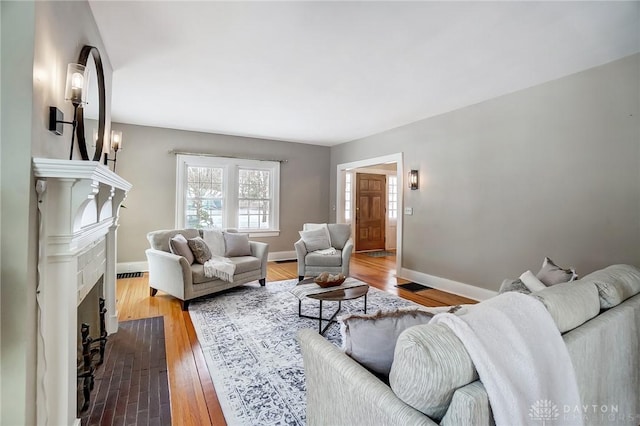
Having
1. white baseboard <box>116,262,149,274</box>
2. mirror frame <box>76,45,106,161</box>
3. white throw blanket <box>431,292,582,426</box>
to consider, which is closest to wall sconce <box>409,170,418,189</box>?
white throw blanket <box>431,292,582,426</box>

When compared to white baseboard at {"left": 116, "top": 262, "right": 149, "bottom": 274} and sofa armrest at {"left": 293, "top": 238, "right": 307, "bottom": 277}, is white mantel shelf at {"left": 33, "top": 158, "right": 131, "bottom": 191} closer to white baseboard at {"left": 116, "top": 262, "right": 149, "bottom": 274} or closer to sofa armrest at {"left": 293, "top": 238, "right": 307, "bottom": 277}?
sofa armrest at {"left": 293, "top": 238, "right": 307, "bottom": 277}

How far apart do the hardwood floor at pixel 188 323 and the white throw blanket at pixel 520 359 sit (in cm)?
151

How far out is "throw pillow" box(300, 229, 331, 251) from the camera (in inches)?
188

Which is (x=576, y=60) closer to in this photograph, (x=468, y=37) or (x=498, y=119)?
(x=498, y=119)

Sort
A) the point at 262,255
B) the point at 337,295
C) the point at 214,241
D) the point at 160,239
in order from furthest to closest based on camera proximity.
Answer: the point at 262,255, the point at 214,241, the point at 160,239, the point at 337,295

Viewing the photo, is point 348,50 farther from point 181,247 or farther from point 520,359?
point 181,247

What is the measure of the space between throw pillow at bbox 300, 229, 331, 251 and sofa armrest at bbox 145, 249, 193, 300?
6.16 feet

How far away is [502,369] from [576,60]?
3138 millimetres

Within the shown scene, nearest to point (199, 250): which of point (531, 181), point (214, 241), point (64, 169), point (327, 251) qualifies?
point (214, 241)

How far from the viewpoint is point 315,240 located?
4.81 m

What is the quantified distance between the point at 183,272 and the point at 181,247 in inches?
14.9

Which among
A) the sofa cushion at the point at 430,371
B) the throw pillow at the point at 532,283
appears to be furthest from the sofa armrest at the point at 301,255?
the sofa cushion at the point at 430,371

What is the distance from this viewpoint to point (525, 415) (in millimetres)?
877

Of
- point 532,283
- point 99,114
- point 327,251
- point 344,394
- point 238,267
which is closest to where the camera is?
point 344,394
